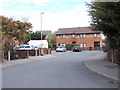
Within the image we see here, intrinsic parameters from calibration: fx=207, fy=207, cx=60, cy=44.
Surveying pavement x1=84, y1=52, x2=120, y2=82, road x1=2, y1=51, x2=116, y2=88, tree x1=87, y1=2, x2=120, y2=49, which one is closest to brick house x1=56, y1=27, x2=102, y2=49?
pavement x1=84, y1=52, x2=120, y2=82

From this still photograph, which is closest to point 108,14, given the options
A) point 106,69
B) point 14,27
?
point 106,69

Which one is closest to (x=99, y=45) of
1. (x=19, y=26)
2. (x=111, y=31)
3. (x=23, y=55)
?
(x=19, y=26)

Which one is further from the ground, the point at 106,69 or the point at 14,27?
the point at 14,27

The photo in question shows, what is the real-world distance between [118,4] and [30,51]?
22.7 meters

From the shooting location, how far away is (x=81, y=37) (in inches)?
2596

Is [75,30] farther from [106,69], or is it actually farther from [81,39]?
[106,69]

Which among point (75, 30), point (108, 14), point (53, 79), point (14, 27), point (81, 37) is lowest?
point (53, 79)

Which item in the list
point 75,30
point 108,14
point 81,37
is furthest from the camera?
point 75,30

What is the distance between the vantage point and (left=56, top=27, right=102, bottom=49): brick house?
6425 cm

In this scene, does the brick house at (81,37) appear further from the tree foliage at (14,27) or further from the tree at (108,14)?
the tree at (108,14)

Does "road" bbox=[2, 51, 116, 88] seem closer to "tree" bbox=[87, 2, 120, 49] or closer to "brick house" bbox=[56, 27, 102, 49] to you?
"tree" bbox=[87, 2, 120, 49]

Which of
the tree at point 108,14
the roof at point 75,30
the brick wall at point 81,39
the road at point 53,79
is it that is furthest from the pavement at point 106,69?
the roof at point 75,30

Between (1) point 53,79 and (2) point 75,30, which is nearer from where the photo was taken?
(1) point 53,79

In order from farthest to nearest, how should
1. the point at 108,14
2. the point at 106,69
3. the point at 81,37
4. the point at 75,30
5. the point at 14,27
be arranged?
the point at 75,30 < the point at 81,37 < the point at 14,27 < the point at 106,69 < the point at 108,14
